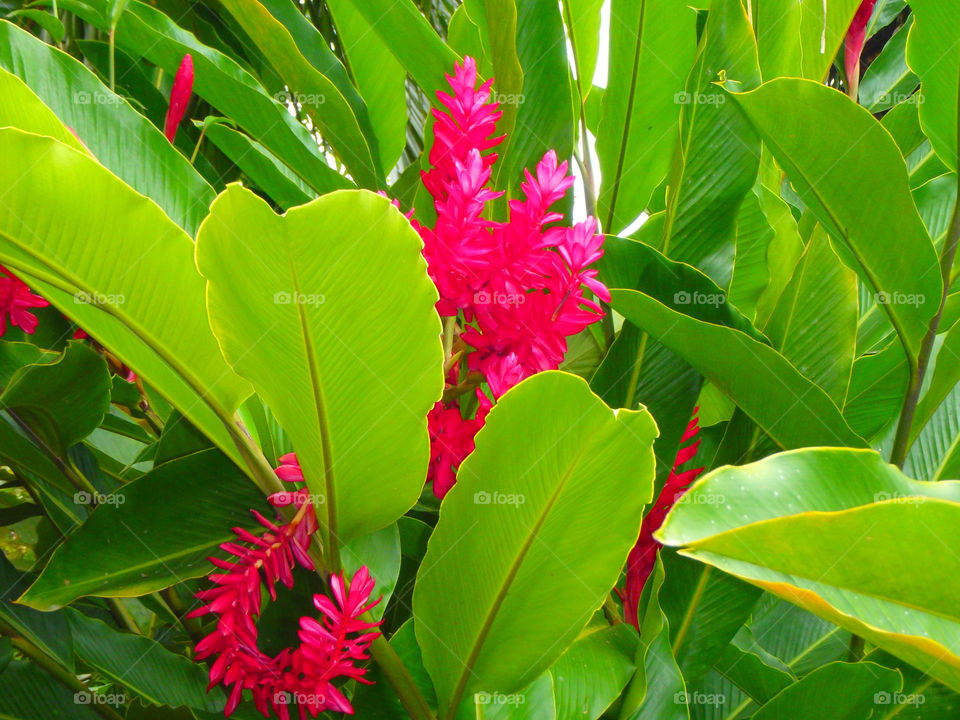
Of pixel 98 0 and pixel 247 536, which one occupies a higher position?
pixel 98 0

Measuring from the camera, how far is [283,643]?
621 millimetres

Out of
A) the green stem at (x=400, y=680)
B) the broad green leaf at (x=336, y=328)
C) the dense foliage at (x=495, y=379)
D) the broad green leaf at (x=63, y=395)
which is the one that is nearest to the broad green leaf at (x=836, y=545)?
the dense foliage at (x=495, y=379)

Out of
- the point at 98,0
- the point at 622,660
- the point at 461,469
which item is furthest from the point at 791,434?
the point at 98,0

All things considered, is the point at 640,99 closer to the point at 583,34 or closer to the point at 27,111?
the point at 583,34

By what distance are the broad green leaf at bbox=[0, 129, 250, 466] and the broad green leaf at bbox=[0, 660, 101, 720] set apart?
17.2 inches

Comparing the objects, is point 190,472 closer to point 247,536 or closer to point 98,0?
point 247,536

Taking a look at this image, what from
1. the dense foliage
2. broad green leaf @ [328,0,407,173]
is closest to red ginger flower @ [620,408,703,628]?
the dense foliage

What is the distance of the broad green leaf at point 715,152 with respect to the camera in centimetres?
69

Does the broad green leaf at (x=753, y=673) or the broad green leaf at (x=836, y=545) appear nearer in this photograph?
the broad green leaf at (x=836, y=545)

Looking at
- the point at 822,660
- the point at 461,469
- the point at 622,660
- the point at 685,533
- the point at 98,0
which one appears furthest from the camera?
the point at 98,0

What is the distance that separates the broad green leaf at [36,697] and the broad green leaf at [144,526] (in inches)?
7.7

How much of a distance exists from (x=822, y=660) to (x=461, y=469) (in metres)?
0.54

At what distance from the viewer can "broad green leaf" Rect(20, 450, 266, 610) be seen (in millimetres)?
617

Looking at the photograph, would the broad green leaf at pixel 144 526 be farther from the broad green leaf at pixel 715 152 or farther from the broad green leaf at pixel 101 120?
the broad green leaf at pixel 715 152
